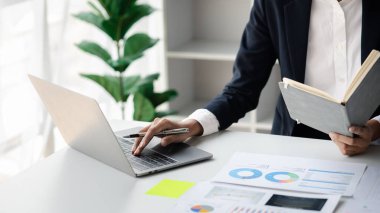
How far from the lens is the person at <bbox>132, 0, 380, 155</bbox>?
2285 millimetres

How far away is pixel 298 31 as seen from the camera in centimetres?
240

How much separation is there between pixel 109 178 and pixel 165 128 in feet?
0.92

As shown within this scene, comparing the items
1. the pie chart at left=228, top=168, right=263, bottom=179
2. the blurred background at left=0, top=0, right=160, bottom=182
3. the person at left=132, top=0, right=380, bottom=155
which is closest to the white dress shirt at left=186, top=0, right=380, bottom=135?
the person at left=132, top=0, right=380, bottom=155

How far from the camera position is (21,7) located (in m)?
3.10

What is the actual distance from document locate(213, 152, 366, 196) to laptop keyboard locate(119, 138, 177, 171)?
18 centimetres

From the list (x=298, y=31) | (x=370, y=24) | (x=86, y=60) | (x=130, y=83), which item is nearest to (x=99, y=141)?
(x=298, y=31)

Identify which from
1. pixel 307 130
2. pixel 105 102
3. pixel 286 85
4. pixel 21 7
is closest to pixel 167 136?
pixel 286 85

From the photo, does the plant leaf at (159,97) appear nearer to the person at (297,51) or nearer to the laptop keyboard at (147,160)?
the person at (297,51)

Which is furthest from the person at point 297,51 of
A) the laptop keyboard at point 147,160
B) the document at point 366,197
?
the document at point 366,197

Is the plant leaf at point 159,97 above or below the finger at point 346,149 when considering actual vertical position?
below

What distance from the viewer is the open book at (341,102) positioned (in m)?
1.84

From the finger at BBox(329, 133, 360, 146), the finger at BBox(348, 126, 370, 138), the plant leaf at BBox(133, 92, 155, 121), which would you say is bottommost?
the plant leaf at BBox(133, 92, 155, 121)

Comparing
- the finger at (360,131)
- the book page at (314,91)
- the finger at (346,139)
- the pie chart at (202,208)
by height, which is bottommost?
the pie chart at (202,208)

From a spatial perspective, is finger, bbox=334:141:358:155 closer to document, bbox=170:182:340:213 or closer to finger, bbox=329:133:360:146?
finger, bbox=329:133:360:146
